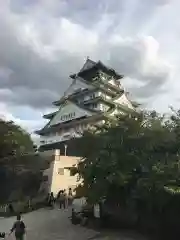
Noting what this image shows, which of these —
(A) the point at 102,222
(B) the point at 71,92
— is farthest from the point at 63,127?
(A) the point at 102,222

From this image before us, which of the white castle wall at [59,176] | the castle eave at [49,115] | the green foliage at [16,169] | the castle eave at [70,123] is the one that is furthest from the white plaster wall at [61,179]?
the castle eave at [49,115]

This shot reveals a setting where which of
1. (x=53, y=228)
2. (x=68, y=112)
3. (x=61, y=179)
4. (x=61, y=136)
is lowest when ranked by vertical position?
(x=53, y=228)

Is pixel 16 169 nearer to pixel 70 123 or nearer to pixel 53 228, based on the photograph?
pixel 53 228

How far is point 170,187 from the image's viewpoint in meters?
17.1

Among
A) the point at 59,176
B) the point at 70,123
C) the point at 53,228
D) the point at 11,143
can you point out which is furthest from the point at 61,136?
the point at 53,228

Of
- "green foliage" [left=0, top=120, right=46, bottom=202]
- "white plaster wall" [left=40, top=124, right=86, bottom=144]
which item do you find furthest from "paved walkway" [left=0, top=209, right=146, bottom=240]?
"white plaster wall" [left=40, top=124, right=86, bottom=144]

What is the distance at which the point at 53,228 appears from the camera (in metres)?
21.4

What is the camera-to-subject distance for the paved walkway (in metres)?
18.9

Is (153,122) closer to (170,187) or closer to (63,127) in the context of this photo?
(170,187)

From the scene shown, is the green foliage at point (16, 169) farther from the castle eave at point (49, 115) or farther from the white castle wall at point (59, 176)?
the castle eave at point (49, 115)

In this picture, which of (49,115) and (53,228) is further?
(49,115)

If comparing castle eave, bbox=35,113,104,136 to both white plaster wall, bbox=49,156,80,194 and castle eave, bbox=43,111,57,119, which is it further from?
white plaster wall, bbox=49,156,80,194

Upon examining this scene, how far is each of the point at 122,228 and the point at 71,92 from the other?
1502 inches

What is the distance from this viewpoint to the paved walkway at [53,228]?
1892cm
